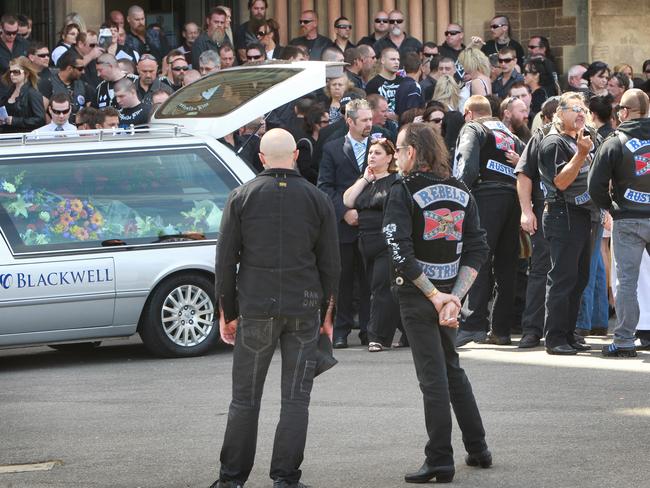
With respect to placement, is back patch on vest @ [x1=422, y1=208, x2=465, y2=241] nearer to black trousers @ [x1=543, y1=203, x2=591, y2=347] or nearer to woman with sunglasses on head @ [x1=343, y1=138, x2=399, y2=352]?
black trousers @ [x1=543, y1=203, x2=591, y2=347]

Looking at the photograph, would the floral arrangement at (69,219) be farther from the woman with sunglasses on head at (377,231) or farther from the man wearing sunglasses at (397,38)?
the man wearing sunglasses at (397,38)

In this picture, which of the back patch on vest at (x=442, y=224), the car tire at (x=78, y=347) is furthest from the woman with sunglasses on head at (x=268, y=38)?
the back patch on vest at (x=442, y=224)

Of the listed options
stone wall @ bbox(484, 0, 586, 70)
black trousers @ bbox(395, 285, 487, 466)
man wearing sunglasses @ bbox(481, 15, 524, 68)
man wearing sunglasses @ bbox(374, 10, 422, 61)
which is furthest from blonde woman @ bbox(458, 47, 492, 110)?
black trousers @ bbox(395, 285, 487, 466)

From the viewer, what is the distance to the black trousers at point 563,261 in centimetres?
1150

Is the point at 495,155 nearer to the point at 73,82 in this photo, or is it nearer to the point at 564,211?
the point at 564,211

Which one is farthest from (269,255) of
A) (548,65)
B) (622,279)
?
(548,65)

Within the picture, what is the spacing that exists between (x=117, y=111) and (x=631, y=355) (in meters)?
5.88

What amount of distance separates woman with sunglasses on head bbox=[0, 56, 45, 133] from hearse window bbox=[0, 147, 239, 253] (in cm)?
355

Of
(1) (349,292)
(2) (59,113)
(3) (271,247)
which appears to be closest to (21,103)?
(2) (59,113)

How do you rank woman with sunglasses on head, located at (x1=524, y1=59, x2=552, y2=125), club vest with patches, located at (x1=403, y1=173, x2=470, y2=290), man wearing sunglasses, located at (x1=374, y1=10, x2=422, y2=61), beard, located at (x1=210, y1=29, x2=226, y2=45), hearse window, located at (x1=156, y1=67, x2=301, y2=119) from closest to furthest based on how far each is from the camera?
club vest with patches, located at (x1=403, y1=173, x2=470, y2=290) → hearse window, located at (x1=156, y1=67, x2=301, y2=119) → woman with sunglasses on head, located at (x1=524, y1=59, x2=552, y2=125) → beard, located at (x1=210, y1=29, x2=226, y2=45) → man wearing sunglasses, located at (x1=374, y1=10, x2=422, y2=61)

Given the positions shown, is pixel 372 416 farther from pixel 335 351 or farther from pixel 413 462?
pixel 335 351

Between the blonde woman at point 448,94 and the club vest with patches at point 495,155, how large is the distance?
9.53 feet

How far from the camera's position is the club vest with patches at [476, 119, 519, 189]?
12.2 m

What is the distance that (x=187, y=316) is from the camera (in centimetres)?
1215
